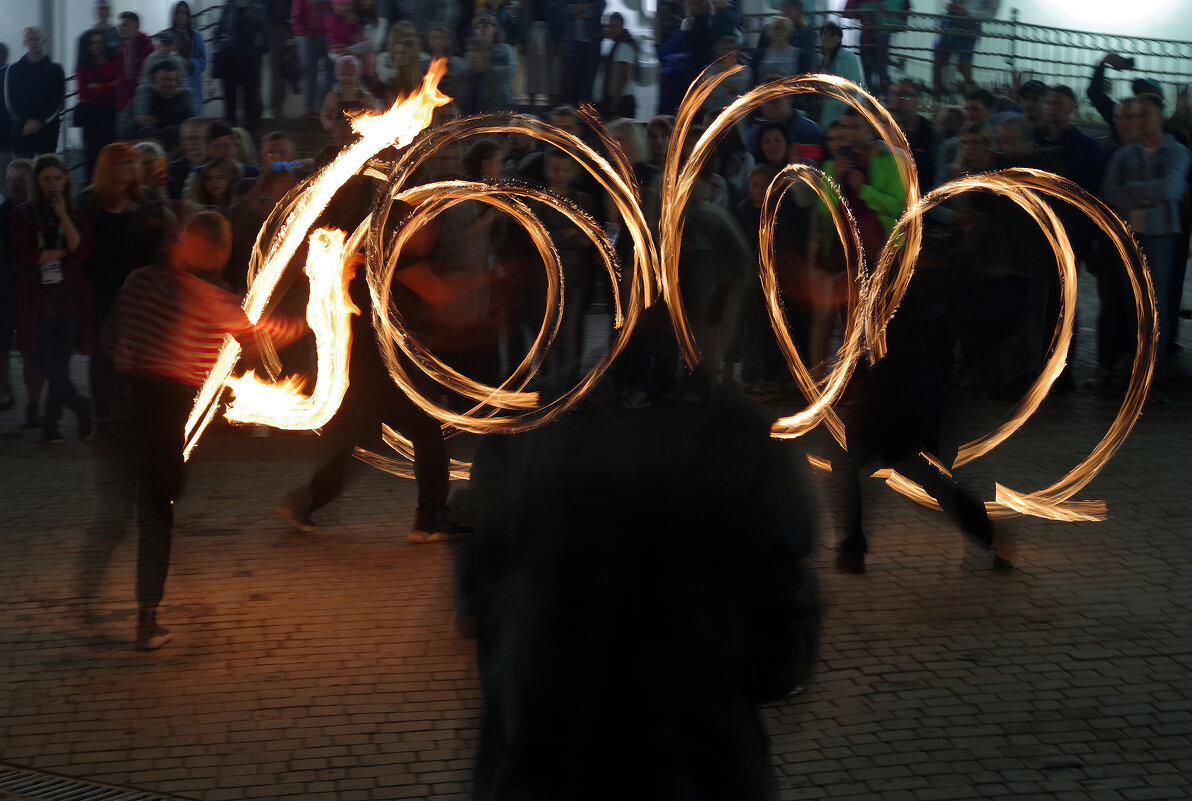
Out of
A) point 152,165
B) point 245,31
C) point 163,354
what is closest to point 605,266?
point 152,165

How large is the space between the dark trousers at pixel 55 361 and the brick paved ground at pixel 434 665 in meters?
1.35

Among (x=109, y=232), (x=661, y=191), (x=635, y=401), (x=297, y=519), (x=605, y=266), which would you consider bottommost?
(x=297, y=519)

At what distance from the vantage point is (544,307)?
9797 millimetres

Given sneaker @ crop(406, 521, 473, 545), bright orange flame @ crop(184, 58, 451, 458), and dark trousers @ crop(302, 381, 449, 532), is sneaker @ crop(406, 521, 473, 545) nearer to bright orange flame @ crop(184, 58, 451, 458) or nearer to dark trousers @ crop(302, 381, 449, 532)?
dark trousers @ crop(302, 381, 449, 532)

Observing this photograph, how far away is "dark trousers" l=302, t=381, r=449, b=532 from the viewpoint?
7309mm

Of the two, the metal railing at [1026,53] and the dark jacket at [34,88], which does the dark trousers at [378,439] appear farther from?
the metal railing at [1026,53]

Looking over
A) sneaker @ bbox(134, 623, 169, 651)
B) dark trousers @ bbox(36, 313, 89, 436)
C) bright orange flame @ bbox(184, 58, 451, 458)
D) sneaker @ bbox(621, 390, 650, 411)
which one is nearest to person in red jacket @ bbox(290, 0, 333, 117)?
dark trousers @ bbox(36, 313, 89, 436)

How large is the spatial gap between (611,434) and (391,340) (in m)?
5.26

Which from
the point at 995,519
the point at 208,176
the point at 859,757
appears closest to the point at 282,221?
the point at 208,176

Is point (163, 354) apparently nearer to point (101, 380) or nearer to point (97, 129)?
point (101, 380)

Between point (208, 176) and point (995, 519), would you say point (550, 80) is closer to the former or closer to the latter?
point (208, 176)

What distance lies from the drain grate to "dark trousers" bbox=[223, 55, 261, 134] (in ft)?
35.3

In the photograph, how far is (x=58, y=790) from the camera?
462 centimetres

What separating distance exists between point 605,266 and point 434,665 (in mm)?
4475
